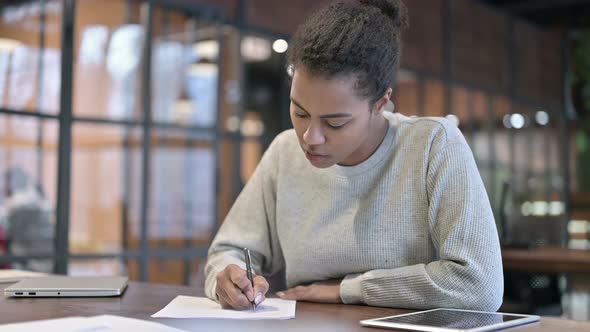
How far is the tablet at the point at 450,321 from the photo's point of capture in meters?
1.19

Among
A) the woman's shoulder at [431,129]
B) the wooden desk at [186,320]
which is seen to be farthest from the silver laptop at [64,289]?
the woman's shoulder at [431,129]

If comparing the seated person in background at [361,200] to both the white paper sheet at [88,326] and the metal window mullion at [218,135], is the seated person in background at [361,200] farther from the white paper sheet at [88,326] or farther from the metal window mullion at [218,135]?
the metal window mullion at [218,135]

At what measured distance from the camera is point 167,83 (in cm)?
490

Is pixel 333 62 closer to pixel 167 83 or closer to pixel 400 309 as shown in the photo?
pixel 400 309

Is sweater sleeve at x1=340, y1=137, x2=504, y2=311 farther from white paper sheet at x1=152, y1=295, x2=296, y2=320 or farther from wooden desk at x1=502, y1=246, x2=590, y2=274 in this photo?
wooden desk at x1=502, y1=246, x2=590, y2=274

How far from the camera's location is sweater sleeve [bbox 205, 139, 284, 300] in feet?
5.99

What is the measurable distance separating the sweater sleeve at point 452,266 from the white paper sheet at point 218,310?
159mm

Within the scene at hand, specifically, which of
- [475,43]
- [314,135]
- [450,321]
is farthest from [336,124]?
[475,43]

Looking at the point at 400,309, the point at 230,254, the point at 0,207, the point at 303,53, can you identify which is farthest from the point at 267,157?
the point at 0,207

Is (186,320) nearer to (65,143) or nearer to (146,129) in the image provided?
(65,143)

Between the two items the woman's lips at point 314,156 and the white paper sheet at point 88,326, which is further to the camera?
the woman's lips at point 314,156

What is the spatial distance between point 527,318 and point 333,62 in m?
0.60

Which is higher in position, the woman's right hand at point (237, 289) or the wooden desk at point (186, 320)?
the woman's right hand at point (237, 289)

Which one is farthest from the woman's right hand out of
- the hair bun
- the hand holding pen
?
the hair bun
